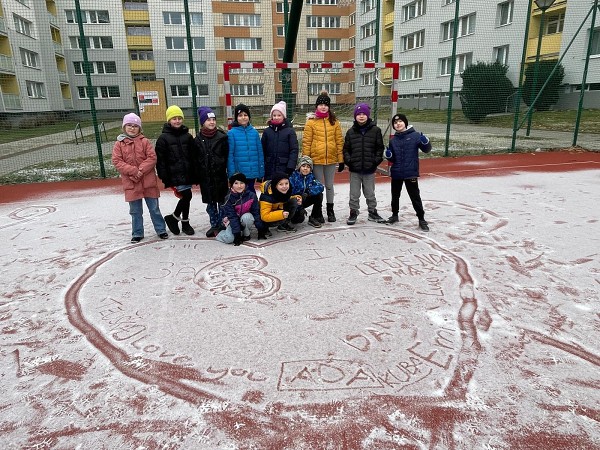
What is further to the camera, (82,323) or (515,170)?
(515,170)

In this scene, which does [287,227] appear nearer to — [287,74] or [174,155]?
[174,155]

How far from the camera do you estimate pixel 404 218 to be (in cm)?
513

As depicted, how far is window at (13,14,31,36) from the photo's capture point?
82.3 feet

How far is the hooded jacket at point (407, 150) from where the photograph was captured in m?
4.66

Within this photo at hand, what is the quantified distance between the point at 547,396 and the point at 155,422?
1860mm

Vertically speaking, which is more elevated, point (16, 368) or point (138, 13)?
point (138, 13)

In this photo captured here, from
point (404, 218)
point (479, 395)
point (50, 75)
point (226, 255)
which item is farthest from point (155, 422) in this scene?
point (50, 75)

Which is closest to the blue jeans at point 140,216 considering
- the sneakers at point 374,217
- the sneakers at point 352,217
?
the sneakers at point 352,217

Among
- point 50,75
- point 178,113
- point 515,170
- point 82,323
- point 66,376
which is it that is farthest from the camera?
point 50,75

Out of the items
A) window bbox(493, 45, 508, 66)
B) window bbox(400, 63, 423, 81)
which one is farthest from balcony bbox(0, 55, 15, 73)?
window bbox(493, 45, 508, 66)

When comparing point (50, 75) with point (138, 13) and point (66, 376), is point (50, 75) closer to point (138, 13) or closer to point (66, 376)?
point (138, 13)

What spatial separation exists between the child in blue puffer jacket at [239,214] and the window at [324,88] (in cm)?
499

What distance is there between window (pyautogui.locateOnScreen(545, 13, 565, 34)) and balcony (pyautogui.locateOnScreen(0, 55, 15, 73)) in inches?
1174

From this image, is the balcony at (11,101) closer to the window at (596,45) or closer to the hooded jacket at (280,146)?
the hooded jacket at (280,146)
